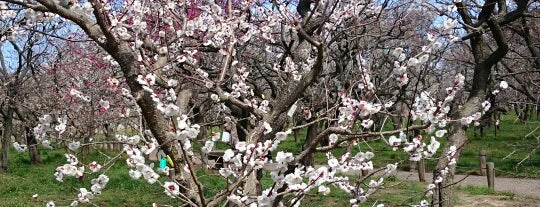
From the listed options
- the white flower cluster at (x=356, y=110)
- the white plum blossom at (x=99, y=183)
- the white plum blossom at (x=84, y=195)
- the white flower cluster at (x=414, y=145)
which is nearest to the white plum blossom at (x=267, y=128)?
the white flower cluster at (x=356, y=110)

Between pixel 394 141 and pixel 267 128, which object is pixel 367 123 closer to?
pixel 394 141

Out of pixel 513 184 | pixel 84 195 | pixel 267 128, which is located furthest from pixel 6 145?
pixel 267 128

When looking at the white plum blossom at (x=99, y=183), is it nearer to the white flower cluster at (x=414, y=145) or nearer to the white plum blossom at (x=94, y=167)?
the white plum blossom at (x=94, y=167)

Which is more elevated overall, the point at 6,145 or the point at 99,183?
the point at 6,145

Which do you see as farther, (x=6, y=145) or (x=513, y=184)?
(x=6, y=145)

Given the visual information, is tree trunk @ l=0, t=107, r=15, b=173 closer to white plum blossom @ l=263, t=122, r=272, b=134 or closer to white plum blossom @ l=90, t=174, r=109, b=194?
white plum blossom @ l=90, t=174, r=109, b=194

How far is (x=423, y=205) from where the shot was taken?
3.25m

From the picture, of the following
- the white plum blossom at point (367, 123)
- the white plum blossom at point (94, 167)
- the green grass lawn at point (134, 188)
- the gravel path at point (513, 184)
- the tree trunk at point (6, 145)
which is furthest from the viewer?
the tree trunk at point (6, 145)

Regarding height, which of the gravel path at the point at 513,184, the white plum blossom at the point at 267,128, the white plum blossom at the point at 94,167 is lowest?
the gravel path at the point at 513,184

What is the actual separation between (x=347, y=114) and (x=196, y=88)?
1.63 metres

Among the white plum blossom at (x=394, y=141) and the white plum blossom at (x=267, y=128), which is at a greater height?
the white plum blossom at (x=267, y=128)

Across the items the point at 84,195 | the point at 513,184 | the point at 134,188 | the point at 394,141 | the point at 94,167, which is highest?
the point at 394,141

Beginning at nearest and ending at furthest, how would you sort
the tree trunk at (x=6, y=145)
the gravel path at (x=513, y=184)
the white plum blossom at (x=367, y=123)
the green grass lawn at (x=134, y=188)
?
the white plum blossom at (x=367, y=123) < the green grass lawn at (x=134, y=188) < the gravel path at (x=513, y=184) < the tree trunk at (x=6, y=145)

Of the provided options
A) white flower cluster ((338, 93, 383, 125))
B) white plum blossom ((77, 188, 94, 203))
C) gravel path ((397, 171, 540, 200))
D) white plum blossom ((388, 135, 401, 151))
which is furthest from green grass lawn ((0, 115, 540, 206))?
white plum blossom ((388, 135, 401, 151))
